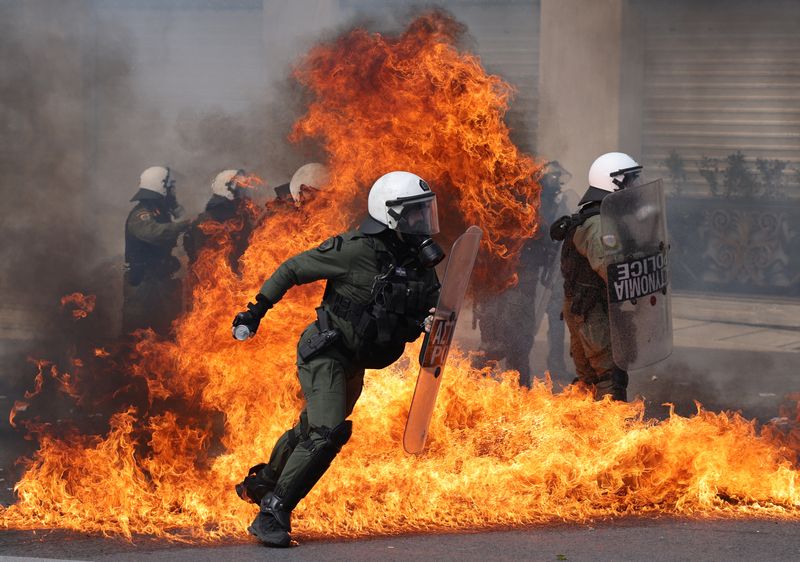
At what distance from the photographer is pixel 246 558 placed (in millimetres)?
4754

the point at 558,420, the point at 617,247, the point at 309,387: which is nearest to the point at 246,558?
the point at 309,387

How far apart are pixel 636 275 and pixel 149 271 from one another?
371 cm

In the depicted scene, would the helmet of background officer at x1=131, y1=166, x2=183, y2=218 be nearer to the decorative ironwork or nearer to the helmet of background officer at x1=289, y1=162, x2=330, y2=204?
the helmet of background officer at x1=289, y1=162, x2=330, y2=204

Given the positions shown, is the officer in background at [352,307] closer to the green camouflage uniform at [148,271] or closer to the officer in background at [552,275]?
the green camouflage uniform at [148,271]

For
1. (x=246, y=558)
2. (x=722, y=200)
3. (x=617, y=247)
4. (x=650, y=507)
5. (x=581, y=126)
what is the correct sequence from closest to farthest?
1. (x=246, y=558)
2. (x=650, y=507)
3. (x=617, y=247)
4. (x=581, y=126)
5. (x=722, y=200)

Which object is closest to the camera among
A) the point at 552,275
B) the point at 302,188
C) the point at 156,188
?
the point at 302,188

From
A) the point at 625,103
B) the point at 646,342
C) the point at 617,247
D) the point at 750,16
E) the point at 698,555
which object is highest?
the point at 750,16

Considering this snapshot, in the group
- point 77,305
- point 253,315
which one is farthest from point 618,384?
point 77,305

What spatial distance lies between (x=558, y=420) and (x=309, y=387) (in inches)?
49.0

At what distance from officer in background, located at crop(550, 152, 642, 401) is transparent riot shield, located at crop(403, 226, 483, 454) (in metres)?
1.31

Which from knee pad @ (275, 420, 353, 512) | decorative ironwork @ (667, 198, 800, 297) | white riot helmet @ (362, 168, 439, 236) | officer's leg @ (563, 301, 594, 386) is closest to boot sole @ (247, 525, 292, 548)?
knee pad @ (275, 420, 353, 512)

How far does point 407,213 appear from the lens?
16.9ft

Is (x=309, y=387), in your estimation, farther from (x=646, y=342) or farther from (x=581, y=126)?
(x=581, y=126)

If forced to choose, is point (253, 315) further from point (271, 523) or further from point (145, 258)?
point (145, 258)
